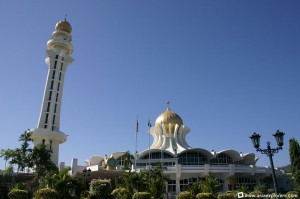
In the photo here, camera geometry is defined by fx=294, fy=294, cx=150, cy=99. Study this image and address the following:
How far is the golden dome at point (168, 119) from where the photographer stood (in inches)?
2623

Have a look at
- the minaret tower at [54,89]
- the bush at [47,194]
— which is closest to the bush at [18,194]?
the bush at [47,194]

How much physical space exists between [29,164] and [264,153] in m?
36.6

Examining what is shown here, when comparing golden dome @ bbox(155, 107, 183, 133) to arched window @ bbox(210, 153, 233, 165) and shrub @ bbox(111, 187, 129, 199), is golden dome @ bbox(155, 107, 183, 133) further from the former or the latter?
shrub @ bbox(111, 187, 129, 199)

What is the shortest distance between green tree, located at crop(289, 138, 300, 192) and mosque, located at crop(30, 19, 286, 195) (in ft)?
33.5

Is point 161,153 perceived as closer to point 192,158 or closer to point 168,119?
point 192,158

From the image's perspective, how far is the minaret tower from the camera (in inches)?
2216

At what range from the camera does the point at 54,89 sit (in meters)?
61.8

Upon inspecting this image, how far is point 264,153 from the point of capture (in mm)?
17297

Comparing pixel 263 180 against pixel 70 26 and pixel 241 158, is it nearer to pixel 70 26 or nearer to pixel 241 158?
pixel 241 158

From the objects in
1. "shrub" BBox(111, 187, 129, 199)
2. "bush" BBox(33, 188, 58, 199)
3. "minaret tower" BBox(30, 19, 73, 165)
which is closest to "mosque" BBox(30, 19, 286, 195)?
"minaret tower" BBox(30, 19, 73, 165)

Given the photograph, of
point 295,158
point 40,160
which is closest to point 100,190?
point 40,160

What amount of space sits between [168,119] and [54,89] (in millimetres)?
25693

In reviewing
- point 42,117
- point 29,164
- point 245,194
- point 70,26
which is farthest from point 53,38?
point 245,194

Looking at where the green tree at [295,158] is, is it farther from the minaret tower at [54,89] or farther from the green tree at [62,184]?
the minaret tower at [54,89]
